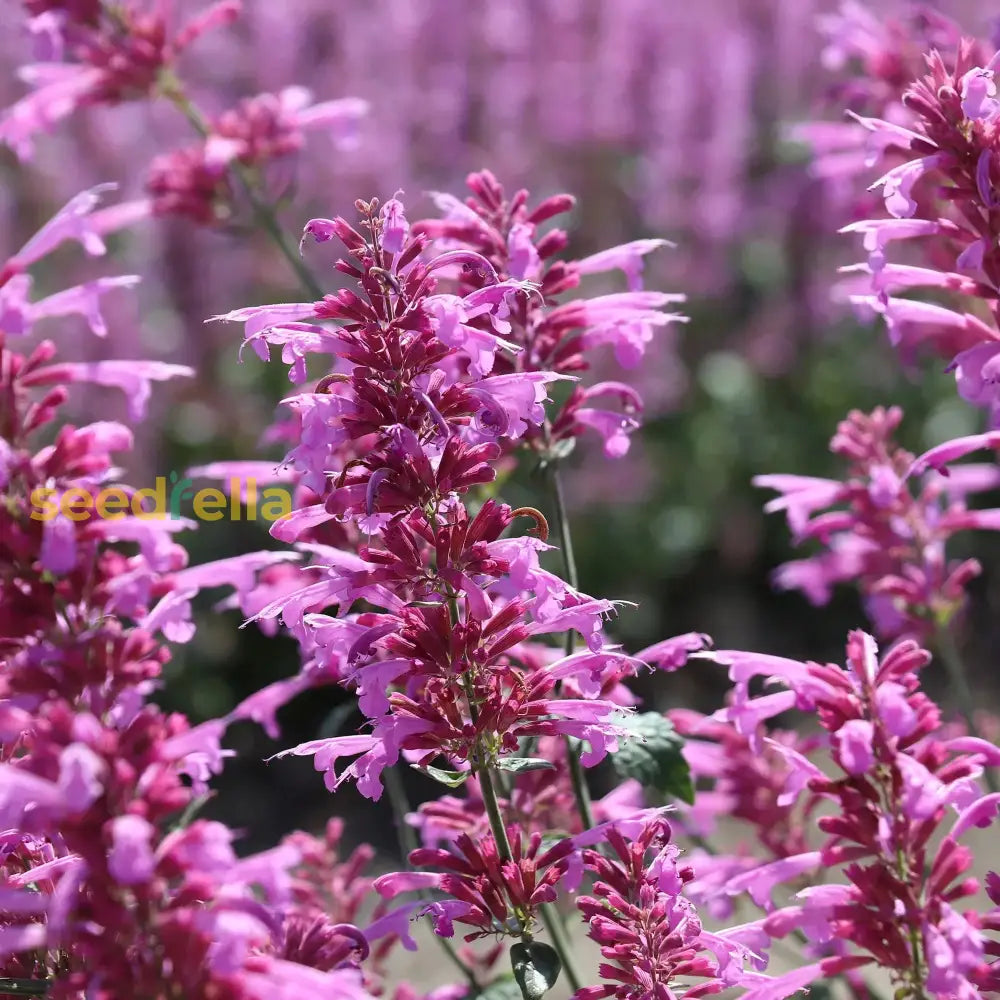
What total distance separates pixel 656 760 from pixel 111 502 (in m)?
1.11

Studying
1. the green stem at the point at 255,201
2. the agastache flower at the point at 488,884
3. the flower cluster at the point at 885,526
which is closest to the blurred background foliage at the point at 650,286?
the green stem at the point at 255,201

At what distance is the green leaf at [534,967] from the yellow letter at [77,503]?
3.06 ft

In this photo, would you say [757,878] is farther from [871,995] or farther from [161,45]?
[161,45]

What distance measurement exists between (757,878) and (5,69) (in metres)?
7.70

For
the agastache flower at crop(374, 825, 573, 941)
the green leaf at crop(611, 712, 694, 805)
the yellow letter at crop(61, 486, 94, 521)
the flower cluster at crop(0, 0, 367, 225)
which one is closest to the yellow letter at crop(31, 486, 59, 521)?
the yellow letter at crop(61, 486, 94, 521)

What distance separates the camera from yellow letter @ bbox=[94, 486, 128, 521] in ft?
6.16

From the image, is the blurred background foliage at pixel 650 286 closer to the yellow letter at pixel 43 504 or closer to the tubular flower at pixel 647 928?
the tubular flower at pixel 647 928

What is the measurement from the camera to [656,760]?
2.30 m

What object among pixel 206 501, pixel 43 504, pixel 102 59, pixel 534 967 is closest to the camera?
pixel 43 504

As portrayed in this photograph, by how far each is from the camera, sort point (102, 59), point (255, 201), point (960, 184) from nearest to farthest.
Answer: point (960, 184) < point (255, 201) < point (102, 59)

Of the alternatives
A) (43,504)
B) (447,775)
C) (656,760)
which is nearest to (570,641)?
(656,760)

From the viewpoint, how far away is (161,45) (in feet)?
12.1

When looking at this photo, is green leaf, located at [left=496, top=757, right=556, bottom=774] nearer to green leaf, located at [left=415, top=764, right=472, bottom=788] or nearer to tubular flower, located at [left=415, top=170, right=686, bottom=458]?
green leaf, located at [left=415, top=764, right=472, bottom=788]

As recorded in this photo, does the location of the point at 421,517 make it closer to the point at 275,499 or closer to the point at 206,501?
the point at 275,499
